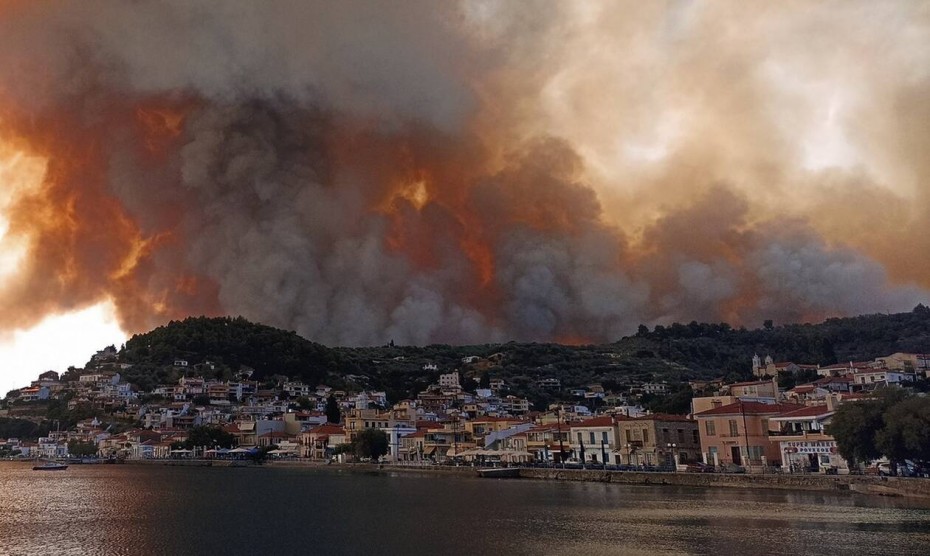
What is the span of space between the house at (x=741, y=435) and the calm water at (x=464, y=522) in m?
7.39

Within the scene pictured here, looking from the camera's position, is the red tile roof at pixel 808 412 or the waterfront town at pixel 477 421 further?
the waterfront town at pixel 477 421

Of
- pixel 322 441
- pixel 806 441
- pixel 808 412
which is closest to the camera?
pixel 806 441

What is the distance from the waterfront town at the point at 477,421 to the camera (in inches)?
1663

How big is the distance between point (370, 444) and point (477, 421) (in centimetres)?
1066

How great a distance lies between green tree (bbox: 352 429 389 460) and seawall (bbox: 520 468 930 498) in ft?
74.3

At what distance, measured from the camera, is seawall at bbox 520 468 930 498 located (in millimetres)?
29125

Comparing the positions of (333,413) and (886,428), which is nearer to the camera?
(886,428)

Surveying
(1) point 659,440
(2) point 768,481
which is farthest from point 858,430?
(1) point 659,440

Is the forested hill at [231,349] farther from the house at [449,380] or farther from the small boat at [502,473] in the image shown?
the small boat at [502,473]

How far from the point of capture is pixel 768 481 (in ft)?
116

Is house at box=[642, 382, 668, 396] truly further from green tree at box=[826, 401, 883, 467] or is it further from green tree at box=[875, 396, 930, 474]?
green tree at box=[875, 396, 930, 474]

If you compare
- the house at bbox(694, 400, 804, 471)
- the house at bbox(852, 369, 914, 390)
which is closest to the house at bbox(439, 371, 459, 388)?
the house at bbox(852, 369, 914, 390)

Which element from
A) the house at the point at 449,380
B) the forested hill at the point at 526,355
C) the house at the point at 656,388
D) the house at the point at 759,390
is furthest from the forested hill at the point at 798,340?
the house at the point at 759,390

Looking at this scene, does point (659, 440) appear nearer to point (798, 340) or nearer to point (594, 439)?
point (594, 439)
